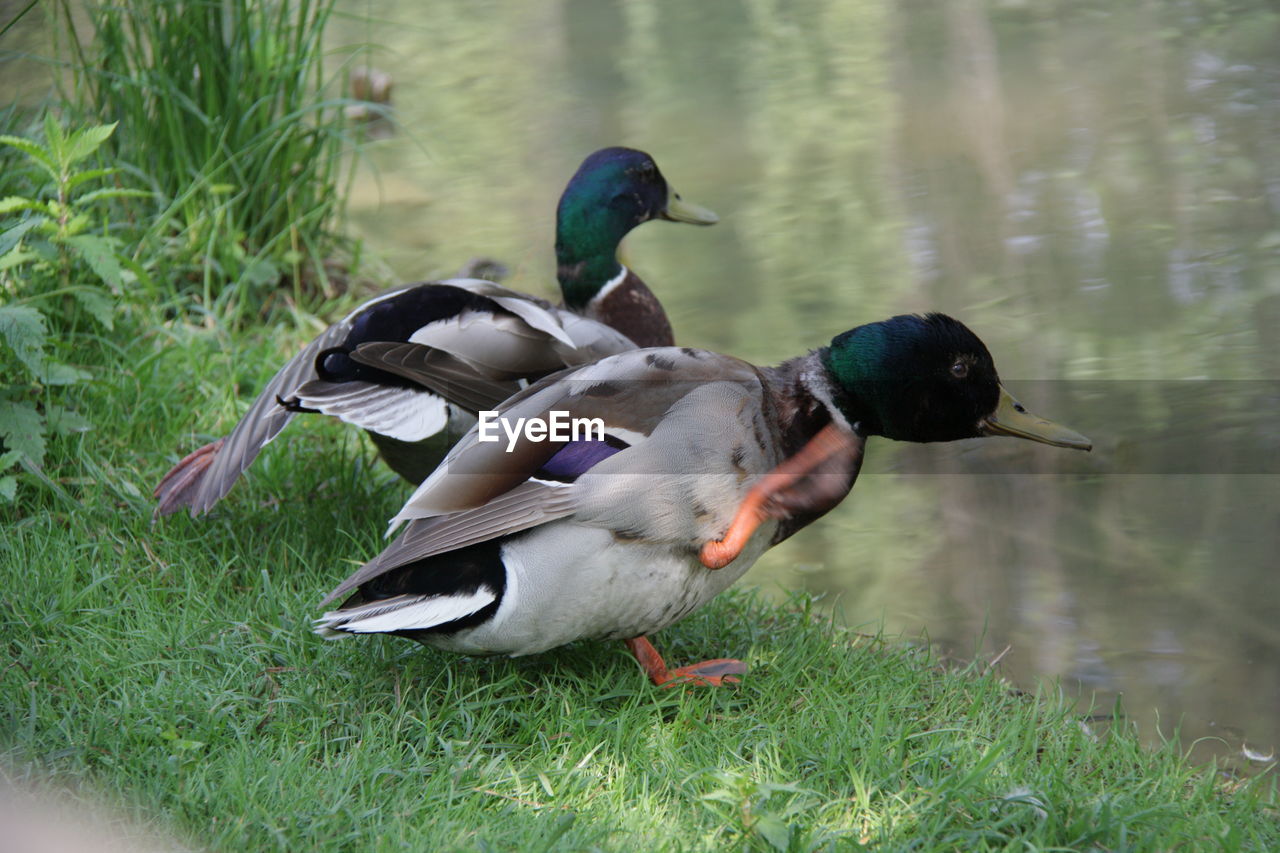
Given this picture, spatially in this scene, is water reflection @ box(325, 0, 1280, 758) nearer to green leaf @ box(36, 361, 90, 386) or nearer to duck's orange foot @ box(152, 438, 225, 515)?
duck's orange foot @ box(152, 438, 225, 515)

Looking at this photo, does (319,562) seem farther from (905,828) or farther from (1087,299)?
(1087,299)

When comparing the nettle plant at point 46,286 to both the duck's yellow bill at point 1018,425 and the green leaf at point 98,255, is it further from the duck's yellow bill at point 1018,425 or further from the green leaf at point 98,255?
the duck's yellow bill at point 1018,425

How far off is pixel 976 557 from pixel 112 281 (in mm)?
2443

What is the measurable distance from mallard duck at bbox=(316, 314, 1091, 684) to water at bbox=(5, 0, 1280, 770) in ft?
2.75

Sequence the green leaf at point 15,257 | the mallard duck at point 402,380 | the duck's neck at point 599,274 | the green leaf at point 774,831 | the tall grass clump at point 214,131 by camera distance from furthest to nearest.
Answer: the tall grass clump at point 214,131, the duck's neck at point 599,274, the green leaf at point 15,257, the mallard duck at point 402,380, the green leaf at point 774,831

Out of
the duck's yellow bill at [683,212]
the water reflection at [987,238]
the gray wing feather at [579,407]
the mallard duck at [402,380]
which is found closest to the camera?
the gray wing feather at [579,407]

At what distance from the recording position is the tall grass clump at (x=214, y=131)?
13.8ft

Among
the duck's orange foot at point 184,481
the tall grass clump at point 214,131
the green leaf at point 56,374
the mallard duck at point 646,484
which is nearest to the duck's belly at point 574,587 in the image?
the mallard duck at point 646,484

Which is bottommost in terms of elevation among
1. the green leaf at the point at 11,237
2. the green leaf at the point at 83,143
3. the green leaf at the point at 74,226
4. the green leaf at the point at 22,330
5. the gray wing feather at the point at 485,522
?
the gray wing feather at the point at 485,522

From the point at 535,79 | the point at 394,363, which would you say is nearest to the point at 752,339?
the point at 394,363

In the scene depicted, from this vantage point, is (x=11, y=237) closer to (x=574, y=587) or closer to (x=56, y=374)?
(x=56, y=374)

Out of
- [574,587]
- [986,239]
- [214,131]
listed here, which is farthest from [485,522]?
[986,239]

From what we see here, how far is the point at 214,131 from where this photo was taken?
427 cm

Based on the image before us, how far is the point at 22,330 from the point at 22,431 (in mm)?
260
